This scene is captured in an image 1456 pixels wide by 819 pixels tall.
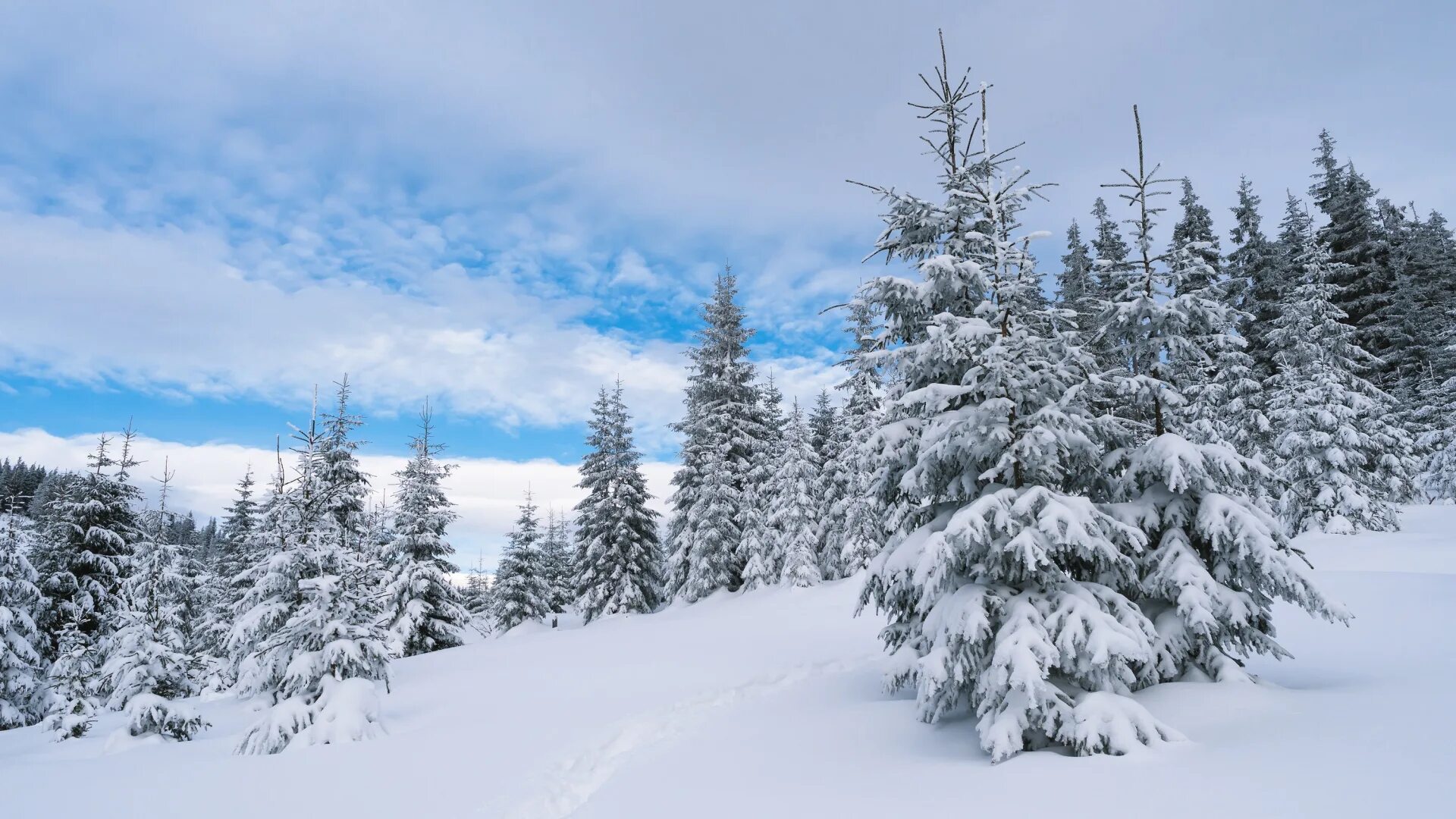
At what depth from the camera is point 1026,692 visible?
6.54 meters

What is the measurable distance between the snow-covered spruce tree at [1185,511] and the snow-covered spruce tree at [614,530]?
85.0ft

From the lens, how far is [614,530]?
3198cm

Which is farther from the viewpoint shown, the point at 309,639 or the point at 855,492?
the point at 855,492

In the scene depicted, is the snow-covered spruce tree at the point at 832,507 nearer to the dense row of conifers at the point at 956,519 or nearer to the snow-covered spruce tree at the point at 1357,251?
the dense row of conifers at the point at 956,519

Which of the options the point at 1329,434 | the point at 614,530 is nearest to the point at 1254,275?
the point at 1329,434

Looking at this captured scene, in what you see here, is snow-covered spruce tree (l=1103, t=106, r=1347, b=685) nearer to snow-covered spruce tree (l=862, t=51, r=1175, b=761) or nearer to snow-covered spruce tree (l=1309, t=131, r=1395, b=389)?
snow-covered spruce tree (l=862, t=51, r=1175, b=761)

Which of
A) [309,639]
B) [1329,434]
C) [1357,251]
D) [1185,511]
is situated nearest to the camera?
[1185,511]

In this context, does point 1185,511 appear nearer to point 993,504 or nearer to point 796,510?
point 993,504

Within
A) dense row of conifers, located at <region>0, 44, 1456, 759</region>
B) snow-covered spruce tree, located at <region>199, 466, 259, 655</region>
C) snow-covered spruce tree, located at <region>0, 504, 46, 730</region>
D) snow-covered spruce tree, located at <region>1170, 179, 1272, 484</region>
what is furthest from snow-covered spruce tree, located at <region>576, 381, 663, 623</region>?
snow-covered spruce tree, located at <region>1170, 179, 1272, 484</region>

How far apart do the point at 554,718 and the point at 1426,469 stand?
4180 cm

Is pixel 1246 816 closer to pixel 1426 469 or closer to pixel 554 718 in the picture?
pixel 554 718

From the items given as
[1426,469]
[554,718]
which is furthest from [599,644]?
[1426,469]

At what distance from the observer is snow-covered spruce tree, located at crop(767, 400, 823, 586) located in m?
28.3

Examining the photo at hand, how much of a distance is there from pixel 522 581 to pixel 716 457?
14.4 m
